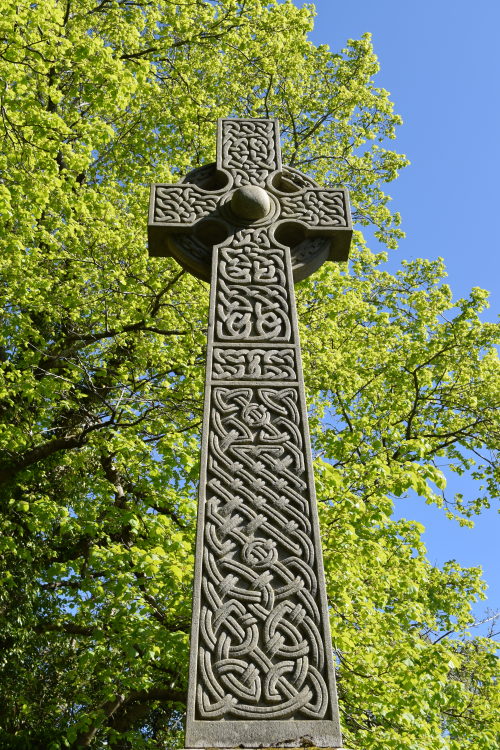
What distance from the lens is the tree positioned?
7266mm

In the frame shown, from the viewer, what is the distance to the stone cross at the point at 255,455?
7.48 feet

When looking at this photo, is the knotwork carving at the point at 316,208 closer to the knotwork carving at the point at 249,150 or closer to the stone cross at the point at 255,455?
the stone cross at the point at 255,455

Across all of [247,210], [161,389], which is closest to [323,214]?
[247,210]

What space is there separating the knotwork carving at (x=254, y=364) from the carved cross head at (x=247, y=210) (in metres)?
0.81

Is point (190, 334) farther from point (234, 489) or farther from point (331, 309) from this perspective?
point (234, 489)

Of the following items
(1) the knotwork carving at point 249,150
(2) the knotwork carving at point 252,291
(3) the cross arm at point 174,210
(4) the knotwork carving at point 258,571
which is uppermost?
(1) the knotwork carving at point 249,150

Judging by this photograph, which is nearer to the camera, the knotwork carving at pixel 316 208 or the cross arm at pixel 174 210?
the cross arm at pixel 174 210

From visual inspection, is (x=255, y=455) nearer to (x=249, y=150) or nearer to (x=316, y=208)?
(x=316, y=208)

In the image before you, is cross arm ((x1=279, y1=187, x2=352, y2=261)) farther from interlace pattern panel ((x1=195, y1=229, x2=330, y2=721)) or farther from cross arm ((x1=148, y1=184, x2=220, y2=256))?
cross arm ((x1=148, y1=184, x2=220, y2=256))

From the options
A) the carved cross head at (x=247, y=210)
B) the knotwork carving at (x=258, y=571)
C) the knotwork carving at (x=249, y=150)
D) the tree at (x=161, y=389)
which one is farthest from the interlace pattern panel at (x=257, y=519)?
the tree at (x=161, y=389)

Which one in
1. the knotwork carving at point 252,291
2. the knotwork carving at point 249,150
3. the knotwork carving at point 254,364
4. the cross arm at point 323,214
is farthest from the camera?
the knotwork carving at point 249,150

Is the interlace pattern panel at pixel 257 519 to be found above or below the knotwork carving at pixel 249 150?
below

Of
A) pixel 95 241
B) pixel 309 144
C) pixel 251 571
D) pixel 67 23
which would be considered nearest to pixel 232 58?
pixel 309 144

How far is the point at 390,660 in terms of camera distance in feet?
23.2
